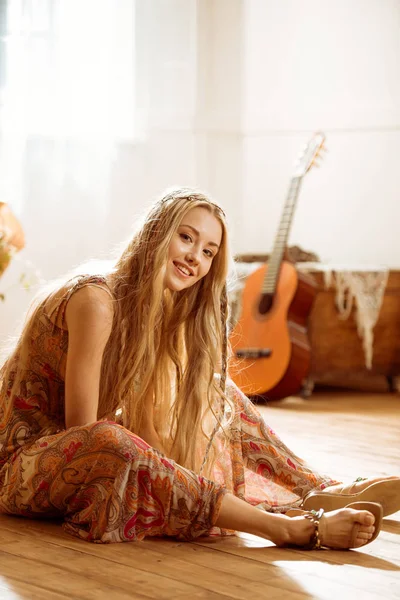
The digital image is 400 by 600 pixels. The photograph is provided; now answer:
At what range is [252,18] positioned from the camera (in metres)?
4.82

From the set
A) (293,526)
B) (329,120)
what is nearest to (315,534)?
(293,526)

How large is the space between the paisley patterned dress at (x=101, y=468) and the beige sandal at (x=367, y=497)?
0.11 meters

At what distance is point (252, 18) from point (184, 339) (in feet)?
10.7

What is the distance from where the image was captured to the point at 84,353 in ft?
5.57

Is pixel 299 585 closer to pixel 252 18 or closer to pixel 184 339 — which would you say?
pixel 184 339

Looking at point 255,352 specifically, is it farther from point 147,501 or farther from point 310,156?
point 147,501

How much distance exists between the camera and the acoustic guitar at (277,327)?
3.60m

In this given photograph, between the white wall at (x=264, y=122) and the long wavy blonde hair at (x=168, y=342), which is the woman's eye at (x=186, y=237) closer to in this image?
the long wavy blonde hair at (x=168, y=342)

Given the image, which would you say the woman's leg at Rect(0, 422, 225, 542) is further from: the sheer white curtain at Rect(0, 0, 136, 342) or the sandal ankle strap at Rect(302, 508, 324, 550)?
the sheer white curtain at Rect(0, 0, 136, 342)

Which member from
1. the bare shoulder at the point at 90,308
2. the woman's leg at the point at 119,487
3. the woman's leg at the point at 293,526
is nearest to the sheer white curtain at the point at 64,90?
the bare shoulder at the point at 90,308

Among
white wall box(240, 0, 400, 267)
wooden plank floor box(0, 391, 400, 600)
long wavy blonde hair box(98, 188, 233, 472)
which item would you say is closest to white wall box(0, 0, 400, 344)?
white wall box(240, 0, 400, 267)

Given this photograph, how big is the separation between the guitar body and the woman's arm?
1866 millimetres

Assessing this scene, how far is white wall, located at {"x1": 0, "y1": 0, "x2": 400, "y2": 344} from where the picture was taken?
430cm

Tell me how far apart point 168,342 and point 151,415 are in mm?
156
